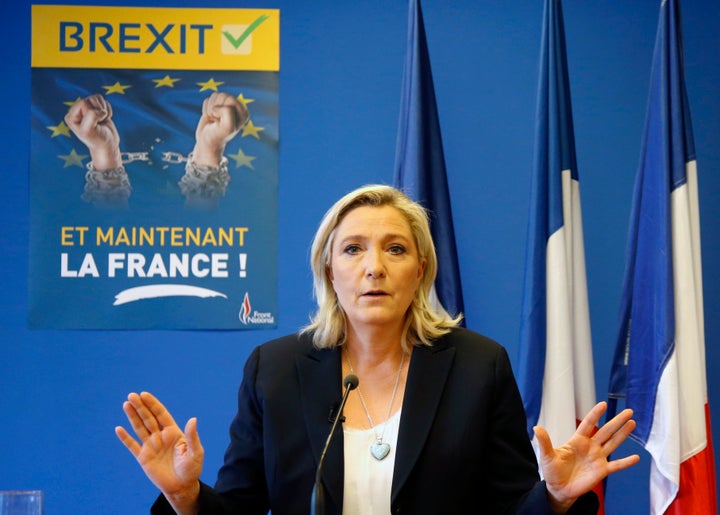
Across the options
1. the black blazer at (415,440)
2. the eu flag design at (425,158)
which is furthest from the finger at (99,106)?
the black blazer at (415,440)

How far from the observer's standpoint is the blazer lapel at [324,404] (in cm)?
200

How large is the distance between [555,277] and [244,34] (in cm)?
170

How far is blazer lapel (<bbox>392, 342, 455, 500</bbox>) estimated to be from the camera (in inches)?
78.7

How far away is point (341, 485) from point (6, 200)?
2.46 m

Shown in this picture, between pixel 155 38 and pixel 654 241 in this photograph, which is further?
pixel 155 38

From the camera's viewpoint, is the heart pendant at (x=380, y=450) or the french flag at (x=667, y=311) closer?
the heart pendant at (x=380, y=450)

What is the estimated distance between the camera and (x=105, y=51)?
3.83 metres

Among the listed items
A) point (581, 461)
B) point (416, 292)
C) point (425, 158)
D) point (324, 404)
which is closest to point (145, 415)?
point (324, 404)

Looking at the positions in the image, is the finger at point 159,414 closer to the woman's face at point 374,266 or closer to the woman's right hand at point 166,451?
the woman's right hand at point 166,451

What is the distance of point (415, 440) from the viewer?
2.03 m

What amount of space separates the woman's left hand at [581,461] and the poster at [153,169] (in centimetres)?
206

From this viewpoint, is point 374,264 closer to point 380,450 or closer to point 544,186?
point 380,450

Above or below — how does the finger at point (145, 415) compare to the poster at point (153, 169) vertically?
below

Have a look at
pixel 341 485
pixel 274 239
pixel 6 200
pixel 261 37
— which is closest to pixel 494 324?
pixel 274 239
